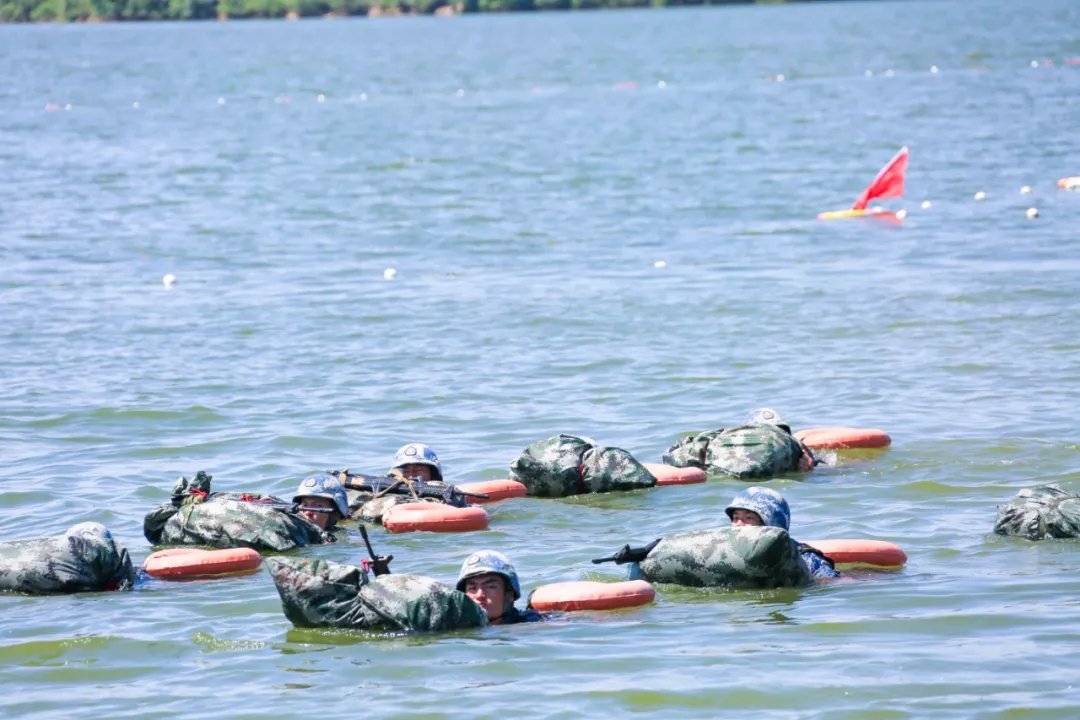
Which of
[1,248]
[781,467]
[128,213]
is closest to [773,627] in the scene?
[781,467]

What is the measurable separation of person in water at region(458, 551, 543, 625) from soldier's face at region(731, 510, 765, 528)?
174cm

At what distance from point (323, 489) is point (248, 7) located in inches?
6306

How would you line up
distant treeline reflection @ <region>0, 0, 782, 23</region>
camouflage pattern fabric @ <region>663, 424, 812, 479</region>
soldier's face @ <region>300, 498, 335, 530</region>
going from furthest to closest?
1. distant treeline reflection @ <region>0, 0, 782, 23</region>
2. camouflage pattern fabric @ <region>663, 424, 812, 479</region>
3. soldier's face @ <region>300, 498, 335, 530</region>

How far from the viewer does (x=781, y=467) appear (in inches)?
657

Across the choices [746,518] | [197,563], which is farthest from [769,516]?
[197,563]

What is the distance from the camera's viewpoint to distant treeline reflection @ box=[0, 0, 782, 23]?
16325cm

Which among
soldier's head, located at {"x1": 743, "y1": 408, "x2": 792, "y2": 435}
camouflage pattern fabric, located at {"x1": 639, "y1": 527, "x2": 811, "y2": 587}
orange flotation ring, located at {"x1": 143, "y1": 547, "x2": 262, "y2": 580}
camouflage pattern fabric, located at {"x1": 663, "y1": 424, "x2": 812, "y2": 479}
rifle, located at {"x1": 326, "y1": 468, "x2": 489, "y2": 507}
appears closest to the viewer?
camouflage pattern fabric, located at {"x1": 639, "y1": 527, "x2": 811, "y2": 587}

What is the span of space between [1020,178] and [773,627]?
29.6 m

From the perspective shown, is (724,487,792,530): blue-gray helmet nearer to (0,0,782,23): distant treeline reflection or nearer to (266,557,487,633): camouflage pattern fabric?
(266,557,487,633): camouflage pattern fabric

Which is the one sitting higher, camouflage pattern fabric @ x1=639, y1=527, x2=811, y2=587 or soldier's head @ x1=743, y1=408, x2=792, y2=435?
soldier's head @ x1=743, y1=408, x2=792, y2=435

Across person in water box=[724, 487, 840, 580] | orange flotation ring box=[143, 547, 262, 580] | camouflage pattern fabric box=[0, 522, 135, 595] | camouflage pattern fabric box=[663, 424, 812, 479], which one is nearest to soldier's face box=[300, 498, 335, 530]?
orange flotation ring box=[143, 547, 262, 580]

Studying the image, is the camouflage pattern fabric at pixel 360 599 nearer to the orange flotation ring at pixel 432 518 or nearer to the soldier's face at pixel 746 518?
the soldier's face at pixel 746 518

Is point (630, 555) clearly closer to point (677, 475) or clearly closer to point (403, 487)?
point (403, 487)

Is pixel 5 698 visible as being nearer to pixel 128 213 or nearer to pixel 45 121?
pixel 128 213
